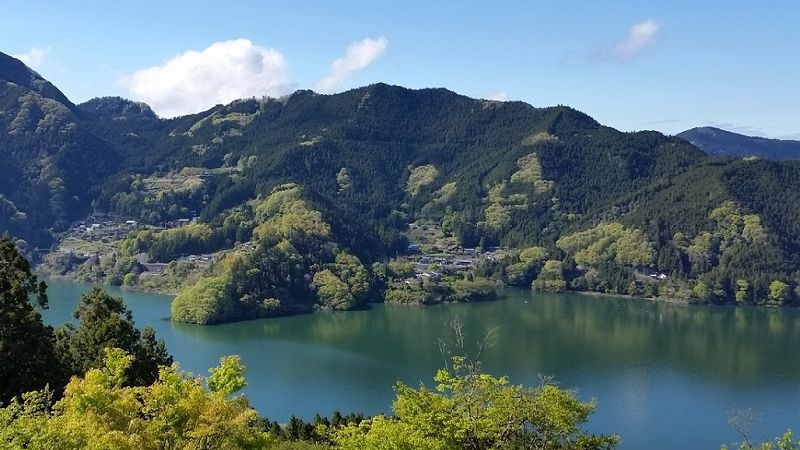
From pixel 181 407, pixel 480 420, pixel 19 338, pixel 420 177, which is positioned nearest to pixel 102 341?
pixel 19 338

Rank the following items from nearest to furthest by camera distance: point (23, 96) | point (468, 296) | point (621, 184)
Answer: point (468, 296) < point (621, 184) < point (23, 96)

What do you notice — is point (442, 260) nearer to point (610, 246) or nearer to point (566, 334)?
point (610, 246)

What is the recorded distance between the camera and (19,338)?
82.1 feet

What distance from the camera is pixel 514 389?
18531 millimetres

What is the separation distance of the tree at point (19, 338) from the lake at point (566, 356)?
24654 mm

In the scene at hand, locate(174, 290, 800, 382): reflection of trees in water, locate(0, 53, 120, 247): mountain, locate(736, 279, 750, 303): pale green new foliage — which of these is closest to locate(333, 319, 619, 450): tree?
locate(174, 290, 800, 382): reflection of trees in water

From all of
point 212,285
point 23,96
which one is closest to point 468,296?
point 212,285

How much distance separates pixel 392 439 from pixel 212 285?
75.4 metres

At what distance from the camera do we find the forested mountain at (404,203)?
10738 cm

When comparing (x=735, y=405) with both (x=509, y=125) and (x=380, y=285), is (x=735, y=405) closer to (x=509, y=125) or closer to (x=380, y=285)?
(x=380, y=285)

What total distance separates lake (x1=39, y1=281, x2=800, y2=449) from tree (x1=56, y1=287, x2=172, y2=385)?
20.9 metres

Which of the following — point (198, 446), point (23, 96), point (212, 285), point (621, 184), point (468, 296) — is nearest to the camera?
point (198, 446)

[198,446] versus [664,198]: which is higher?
[664,198]

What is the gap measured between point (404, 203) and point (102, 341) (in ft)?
485
